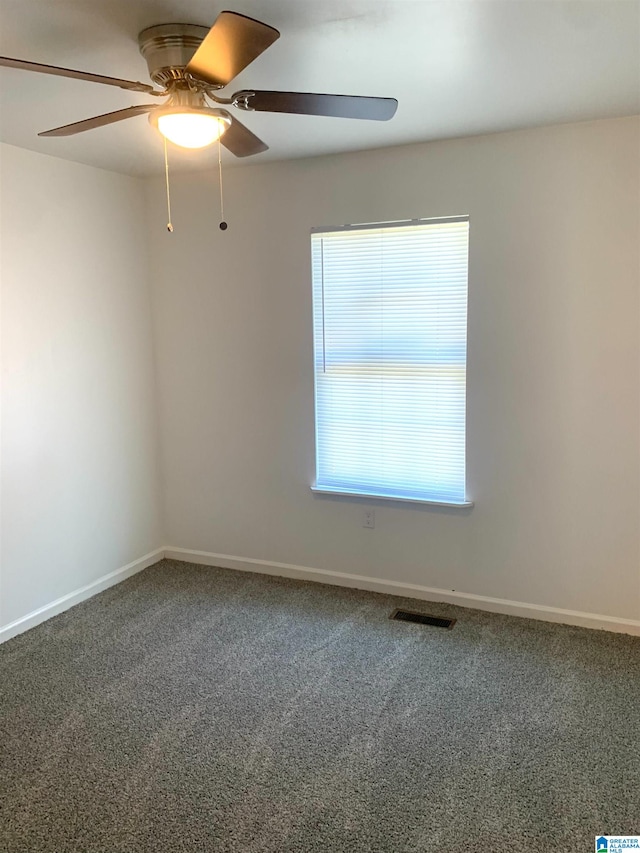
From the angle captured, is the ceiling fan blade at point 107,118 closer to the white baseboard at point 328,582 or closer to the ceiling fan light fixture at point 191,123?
the ceiling fan light fixture at point 191,123

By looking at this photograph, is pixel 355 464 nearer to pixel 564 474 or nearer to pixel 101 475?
pixel 564 474

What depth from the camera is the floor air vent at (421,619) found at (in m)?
3.25

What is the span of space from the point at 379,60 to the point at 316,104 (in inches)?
13.7

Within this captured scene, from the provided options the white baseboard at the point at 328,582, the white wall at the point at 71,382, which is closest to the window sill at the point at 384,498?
the white baseboard at the point at 328,582

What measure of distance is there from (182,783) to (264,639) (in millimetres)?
1015

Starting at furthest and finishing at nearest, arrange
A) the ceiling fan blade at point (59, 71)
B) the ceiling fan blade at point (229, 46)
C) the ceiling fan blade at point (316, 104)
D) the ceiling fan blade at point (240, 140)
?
the ceiling fan blade at point (240, 140) → the ceiling fan blade at point (316, 104) → the ceiling fan blade at point (59, 71) → the ceiling fan blade at point (229, 46)

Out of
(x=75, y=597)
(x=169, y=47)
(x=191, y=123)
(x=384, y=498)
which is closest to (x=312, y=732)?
(x=384, y=498)

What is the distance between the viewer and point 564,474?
3.13 metres

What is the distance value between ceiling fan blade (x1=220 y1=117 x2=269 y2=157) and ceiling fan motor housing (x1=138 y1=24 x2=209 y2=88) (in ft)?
0.72

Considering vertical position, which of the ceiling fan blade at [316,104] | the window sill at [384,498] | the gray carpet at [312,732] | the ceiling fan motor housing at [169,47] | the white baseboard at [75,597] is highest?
the ceiling fan motor housing at [169,47]

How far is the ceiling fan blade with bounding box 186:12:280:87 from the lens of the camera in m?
1.48

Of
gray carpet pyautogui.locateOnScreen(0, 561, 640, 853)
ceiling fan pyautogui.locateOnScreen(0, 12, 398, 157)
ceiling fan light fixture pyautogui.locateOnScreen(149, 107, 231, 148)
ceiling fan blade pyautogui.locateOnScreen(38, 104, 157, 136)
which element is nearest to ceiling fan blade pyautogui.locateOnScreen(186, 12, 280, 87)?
ceiling fan pyautogui.locateOnScreen(0, 12, 398, 157)

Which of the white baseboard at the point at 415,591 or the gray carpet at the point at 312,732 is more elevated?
the white baseboard at the point at 415,591

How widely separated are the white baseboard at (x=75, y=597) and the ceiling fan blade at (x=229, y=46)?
274 cm
